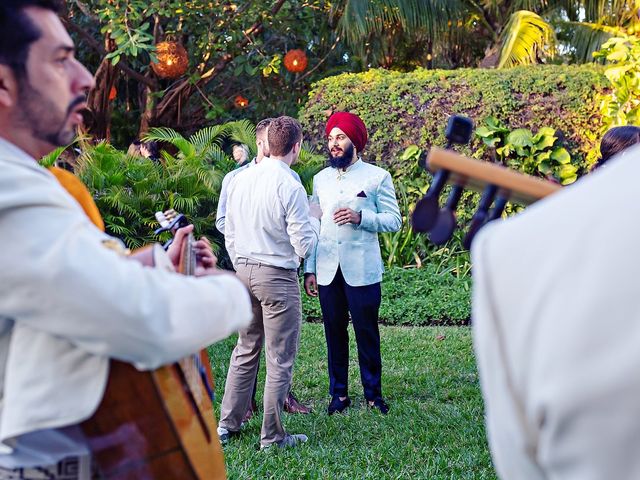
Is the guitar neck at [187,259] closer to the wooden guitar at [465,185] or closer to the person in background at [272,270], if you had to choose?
the wooden guitar at [465,185]

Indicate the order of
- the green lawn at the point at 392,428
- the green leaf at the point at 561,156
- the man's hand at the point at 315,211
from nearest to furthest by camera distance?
1. the green lawn at the point at 392,428
2. the man's hand at the point at 315,211
3. the green leaf at the point at 561,156

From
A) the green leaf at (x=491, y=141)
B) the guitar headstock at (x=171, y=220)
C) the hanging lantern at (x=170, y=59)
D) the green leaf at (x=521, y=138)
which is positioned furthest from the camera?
the hanging lantern at (x=170, y=59)

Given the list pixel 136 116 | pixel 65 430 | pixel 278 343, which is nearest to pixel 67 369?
pixel 65 430

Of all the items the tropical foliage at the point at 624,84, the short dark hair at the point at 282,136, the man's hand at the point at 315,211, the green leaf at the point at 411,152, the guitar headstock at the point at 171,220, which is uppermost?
the guitar headstock at the point at 171,220

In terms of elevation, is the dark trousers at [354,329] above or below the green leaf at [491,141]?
above

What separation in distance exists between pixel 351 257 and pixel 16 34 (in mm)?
4915

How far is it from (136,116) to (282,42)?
363 centimetres

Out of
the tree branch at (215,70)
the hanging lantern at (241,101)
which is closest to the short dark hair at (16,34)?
the tree branch at (215,70)

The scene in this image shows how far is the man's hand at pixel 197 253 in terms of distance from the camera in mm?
2104

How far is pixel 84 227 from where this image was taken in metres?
1.55

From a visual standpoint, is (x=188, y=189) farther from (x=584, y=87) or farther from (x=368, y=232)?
(x=584, y=87)

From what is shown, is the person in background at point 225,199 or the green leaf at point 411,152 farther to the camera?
the green leaf at point 411,152

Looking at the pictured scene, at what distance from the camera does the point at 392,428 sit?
6.02 m

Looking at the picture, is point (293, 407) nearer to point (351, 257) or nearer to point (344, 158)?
point (351, 257)
